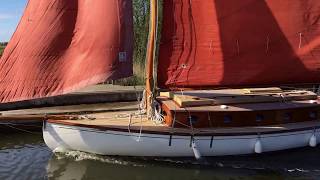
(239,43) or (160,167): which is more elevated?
(239,43)

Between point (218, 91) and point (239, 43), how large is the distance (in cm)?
175

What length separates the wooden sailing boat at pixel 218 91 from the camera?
1234 cm

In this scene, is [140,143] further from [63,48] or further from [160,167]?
[63,48]

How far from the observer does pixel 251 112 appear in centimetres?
1312

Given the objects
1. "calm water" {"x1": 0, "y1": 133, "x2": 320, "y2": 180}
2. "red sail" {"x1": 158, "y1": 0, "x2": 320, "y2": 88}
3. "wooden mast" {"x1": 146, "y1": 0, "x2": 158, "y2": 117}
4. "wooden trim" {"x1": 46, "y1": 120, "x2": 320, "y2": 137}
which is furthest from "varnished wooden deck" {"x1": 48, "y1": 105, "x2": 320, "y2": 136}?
"red sail" {"x1": 158, "y1": 0, "x2": 320, "y2": 88}

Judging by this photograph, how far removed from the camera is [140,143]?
12.3 meters

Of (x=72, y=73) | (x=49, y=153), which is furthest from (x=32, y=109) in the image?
(x=72, y=73)

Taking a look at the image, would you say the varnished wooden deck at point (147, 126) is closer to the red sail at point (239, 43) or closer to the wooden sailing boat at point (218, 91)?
the wooden sailing boat at point (218, 91)

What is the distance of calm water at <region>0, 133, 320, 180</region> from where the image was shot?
12.2 meters

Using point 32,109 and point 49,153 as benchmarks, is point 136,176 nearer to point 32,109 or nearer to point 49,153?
point 49,153

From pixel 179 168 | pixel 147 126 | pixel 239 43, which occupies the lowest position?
pixel 179 168

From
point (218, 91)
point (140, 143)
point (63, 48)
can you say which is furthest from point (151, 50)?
point (218, 91)

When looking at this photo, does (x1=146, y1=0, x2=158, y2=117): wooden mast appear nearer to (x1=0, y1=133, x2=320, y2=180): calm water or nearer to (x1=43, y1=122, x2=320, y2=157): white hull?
(x1=43, y1=122, x2=320, y2=157): white hull

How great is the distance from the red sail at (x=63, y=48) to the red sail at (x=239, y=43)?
Answer: 1604mm
